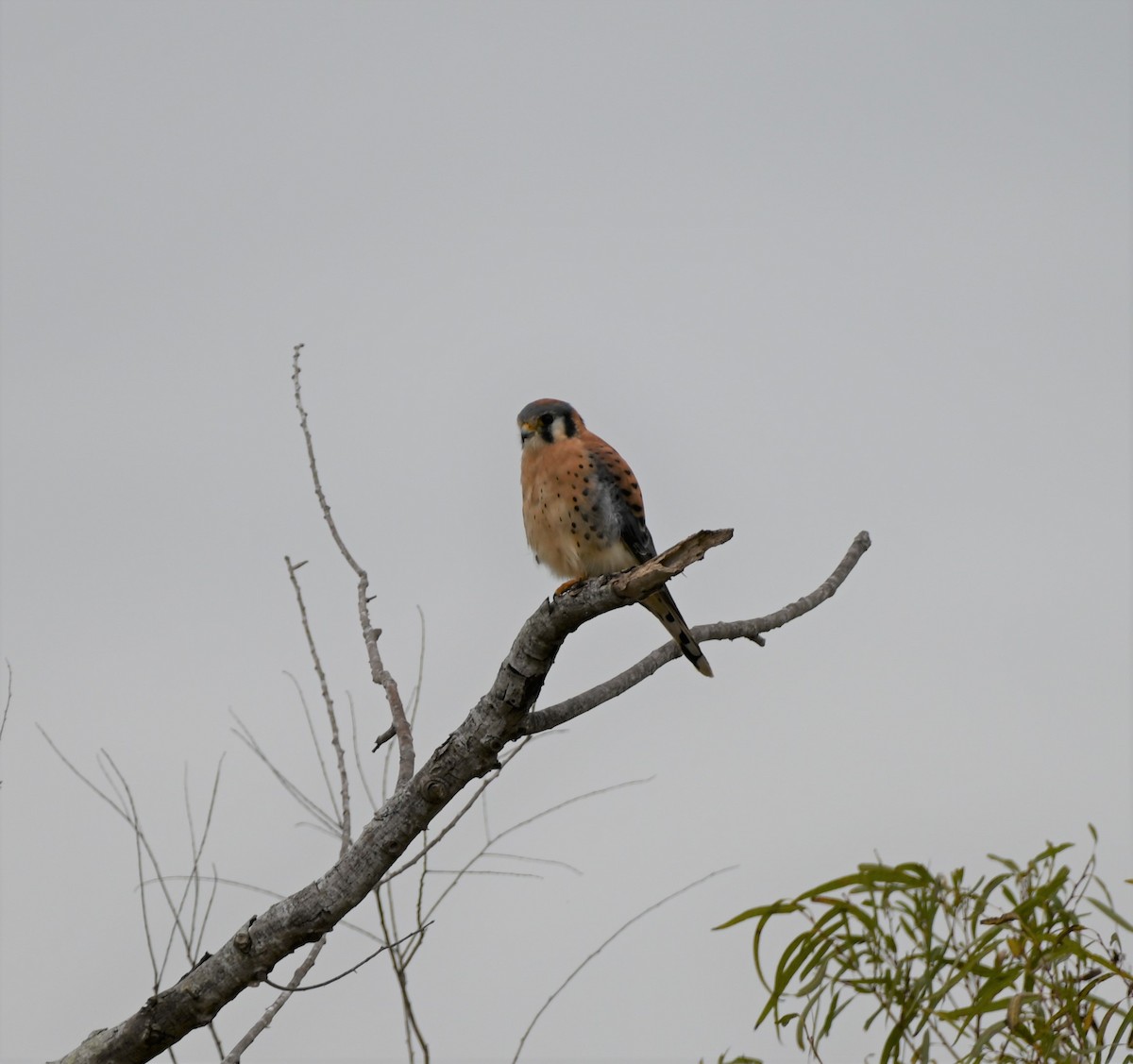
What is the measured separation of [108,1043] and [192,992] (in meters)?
0.19

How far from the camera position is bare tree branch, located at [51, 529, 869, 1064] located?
225 centimetres

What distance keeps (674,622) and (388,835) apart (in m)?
1.13

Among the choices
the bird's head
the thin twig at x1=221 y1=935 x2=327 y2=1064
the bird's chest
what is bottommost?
the thin twig at x1=221 y1=935 x2=327 y2=1064

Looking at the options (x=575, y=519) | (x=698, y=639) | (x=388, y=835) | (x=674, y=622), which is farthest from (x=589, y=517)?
(x=388, y=835)

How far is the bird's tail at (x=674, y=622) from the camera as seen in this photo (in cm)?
316

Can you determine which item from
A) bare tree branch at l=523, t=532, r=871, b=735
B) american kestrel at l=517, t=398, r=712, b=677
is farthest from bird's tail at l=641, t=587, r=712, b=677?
bare tree branch at l=523, t=532, r=871, b=735

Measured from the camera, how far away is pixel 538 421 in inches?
133

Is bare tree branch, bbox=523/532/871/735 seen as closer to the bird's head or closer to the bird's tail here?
the bird's tail

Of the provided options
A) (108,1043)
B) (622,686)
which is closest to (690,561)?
(622,686)

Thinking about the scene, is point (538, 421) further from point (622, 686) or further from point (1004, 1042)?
point (1004, 1042)

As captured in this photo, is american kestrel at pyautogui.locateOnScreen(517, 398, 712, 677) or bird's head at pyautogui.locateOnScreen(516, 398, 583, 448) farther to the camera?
bird's head at pyautogui.locateOnScreen(516, 398, 583, 448)

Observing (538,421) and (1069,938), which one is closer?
(1069,938)

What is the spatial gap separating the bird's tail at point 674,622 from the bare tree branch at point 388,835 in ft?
2.78

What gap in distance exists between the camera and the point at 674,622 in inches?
126
